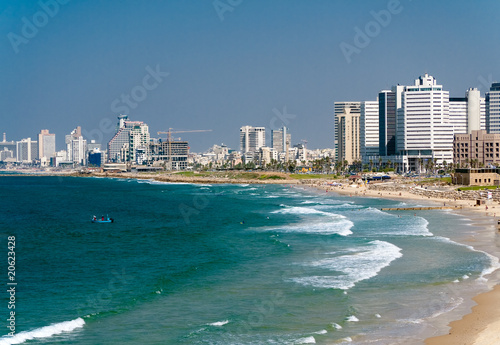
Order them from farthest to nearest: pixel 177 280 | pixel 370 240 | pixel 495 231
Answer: pixel 495 231 < pixel 370 240 < pixel 177 280

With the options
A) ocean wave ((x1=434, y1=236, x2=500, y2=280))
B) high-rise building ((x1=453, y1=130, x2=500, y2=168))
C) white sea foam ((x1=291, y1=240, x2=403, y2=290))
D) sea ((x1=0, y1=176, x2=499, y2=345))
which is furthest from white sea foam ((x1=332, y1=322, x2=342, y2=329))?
high-rise building ((x1=453, y1=130, x2=500, y2=168))

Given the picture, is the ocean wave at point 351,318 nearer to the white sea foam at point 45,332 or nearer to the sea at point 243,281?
the sea at point 243,281

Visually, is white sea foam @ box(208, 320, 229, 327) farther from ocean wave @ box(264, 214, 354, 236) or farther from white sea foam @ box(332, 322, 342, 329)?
ocean wave @ box(264, 214, 354, 236)

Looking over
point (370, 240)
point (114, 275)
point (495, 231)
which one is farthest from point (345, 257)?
point (495, 231)

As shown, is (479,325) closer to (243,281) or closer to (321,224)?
(243,281)

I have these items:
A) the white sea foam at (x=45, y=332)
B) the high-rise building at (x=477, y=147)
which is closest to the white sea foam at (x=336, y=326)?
the white sea foam at (x=45, y=332)

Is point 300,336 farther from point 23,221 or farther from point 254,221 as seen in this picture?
point 23,221
